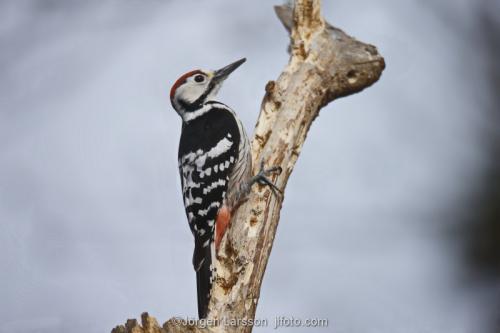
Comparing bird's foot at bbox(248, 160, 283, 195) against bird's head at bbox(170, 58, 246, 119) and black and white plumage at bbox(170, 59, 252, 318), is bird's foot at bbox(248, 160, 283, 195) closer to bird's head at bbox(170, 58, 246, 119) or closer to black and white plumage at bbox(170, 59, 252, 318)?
black and white plumage at bbox(170, 59, 252, 318)

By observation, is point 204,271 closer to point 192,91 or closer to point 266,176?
point 266,176

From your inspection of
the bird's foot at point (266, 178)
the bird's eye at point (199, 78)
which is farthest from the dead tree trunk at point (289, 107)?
the bird's eye at point (199, 78)

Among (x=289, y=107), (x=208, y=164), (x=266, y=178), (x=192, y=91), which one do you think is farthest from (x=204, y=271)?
(x=192, y=91)

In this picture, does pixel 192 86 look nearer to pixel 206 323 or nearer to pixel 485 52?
pixel 206 323

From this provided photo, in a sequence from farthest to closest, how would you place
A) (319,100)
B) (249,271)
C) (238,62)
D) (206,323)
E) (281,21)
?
(238,62) → (281,21) → (319,100) → (249,271) → (206,323)

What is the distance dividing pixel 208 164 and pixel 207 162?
2cm

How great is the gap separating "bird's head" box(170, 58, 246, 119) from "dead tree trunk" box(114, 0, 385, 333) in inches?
26.2

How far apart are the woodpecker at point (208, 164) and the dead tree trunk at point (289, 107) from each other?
108mm

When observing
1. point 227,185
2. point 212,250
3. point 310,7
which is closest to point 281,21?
point 310,7

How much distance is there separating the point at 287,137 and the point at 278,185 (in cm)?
31

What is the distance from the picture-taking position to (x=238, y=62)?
4613 millimetres

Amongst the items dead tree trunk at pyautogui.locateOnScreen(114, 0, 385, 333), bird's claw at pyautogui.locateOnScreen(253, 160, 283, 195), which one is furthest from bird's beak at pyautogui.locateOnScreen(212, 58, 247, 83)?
bird's claw at pyautogui.locateOnScreen(253, 160, 283, 195)

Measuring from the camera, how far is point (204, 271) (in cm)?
364

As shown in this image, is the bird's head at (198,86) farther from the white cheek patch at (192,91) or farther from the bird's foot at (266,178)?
the bird's foot at (266,178)
